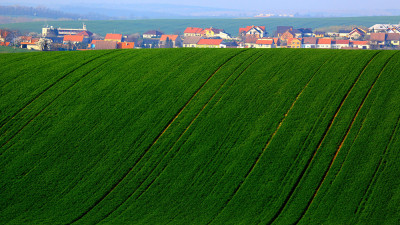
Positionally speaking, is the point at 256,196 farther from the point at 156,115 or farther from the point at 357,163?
the point at 156,115

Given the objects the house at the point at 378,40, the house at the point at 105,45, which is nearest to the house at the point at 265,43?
the house at the point at 378,40

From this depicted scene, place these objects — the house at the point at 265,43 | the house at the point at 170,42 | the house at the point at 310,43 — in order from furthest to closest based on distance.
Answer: the house at the point at 170,42 → the house at the point at 310,43 → the house at the point at 265,43

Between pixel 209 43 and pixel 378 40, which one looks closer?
pixel 378 40

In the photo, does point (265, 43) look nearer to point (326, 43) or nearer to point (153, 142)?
point (326, 43)

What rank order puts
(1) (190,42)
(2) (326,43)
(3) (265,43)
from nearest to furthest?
(3) (265,43) → (2) (326,43) → (1) (190,42)

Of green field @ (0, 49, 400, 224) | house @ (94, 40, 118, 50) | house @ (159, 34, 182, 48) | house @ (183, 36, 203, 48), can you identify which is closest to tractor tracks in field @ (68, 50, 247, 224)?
green field @ (0, 49, 400, 224)

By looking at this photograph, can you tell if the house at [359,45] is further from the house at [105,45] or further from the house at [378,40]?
the house at [105,45]

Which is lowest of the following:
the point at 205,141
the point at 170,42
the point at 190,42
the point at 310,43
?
the point at 205,141

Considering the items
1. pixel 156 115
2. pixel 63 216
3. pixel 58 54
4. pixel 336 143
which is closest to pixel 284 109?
pixel 336 143

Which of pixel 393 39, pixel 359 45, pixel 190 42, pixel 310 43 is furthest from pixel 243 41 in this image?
pixel 393 39
